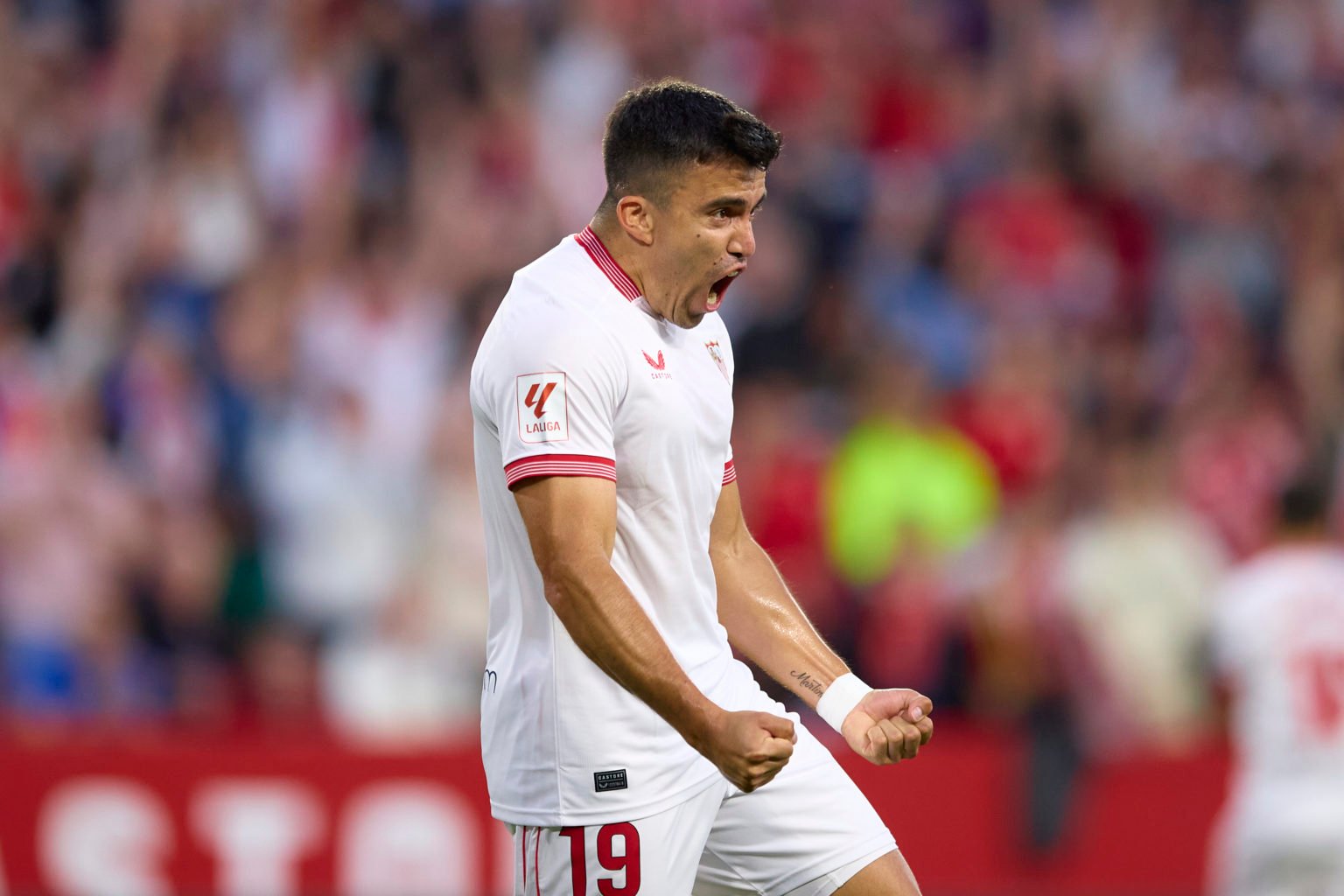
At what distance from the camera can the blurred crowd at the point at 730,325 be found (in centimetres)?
941

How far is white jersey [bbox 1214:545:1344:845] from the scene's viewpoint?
7.20m

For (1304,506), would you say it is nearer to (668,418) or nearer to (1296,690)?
(1296,690)

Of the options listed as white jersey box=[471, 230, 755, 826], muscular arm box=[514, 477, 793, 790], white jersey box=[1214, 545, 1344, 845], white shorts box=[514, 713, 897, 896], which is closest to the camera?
muscular arm box=[514, 477, 793, 790]

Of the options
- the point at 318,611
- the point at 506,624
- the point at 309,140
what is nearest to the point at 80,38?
the point at 309,140

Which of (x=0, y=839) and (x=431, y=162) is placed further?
(x=431, y=162)

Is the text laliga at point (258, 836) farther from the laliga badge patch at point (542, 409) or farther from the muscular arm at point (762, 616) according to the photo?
the laliga badge patch at point (542, 409)

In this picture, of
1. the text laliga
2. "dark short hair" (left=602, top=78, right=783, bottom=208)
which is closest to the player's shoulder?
"dark short hair" (left=602, top=78, right=783, bottom=208)

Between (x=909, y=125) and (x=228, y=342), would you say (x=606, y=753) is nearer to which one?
(x=228, y=342)

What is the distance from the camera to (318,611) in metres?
9.63

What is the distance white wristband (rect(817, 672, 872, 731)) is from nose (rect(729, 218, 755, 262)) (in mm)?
979

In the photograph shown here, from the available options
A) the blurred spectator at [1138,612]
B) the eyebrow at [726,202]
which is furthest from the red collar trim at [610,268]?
the blurred spectator at [1138,612]

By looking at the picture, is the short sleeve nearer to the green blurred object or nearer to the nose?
the nose

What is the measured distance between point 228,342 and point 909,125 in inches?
161

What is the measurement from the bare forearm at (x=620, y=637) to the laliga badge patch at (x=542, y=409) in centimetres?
27
